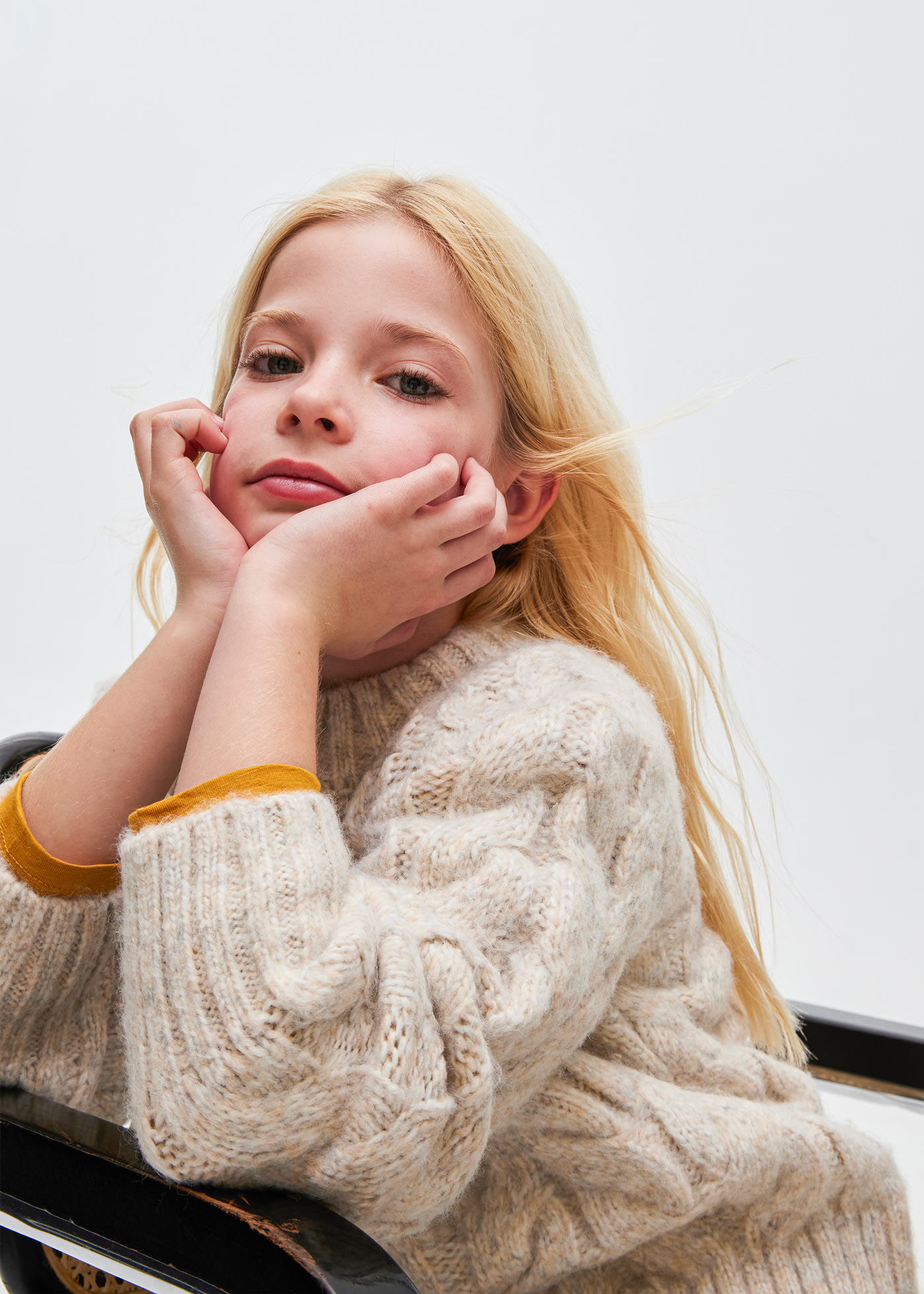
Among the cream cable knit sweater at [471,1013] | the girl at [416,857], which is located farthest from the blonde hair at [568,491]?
the cream cable knit sweater at [471,1013]

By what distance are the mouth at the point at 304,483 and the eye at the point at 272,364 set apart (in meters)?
0.11

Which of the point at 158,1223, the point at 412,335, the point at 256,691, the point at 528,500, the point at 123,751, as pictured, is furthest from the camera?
the point at 528,500

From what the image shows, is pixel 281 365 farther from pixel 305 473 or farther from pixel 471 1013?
pixel 471 1013

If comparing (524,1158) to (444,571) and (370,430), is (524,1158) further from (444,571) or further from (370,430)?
(370,430)

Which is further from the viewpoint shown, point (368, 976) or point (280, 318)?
point (280, 318)

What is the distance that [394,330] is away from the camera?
3.01ft

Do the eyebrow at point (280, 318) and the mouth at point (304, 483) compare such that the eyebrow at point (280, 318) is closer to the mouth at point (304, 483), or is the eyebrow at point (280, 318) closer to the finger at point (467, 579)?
the mouth at point (304, 483)

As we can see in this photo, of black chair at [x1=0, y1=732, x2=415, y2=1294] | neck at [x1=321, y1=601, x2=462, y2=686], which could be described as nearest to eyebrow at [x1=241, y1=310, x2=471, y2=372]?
neck at [x1=321, y1=601, x2=462, y2=686]

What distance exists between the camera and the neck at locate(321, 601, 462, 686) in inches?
38.7

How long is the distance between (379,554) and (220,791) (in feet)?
0.78

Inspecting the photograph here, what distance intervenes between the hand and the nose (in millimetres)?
68

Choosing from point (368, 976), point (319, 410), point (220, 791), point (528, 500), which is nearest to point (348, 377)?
point (319, 410)

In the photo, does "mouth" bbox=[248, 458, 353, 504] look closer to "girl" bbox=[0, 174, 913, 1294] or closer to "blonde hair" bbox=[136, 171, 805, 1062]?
"girl" bbox=[0, 174, 913, 1294]

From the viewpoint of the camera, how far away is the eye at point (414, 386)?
927 mm
